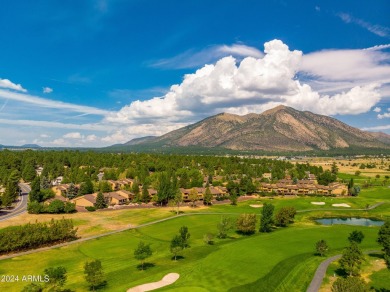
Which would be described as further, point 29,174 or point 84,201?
point 29,174

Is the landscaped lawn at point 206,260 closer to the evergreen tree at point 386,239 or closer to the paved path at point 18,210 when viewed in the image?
the evergreen tree at point 386,239

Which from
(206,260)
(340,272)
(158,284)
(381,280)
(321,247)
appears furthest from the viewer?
(321,247)

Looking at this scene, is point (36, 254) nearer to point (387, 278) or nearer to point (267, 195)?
point (387, 278)

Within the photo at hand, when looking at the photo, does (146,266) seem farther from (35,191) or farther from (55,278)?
(35,191)

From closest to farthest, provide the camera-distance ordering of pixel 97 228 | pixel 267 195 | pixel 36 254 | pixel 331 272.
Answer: pixel 331 272 → pixel 36 254 → pixel 97 228 → pixel 267 195

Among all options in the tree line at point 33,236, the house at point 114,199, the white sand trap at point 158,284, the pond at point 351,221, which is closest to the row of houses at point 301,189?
the pond at point 351,221

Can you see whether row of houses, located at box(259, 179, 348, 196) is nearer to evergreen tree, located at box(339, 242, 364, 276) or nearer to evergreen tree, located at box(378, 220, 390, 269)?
evergreen tree, located at box(378, 220, 390, 269)

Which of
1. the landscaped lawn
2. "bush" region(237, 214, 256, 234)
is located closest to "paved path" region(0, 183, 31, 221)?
the landscaped lawn

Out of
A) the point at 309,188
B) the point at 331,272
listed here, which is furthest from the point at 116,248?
the point at 309,188

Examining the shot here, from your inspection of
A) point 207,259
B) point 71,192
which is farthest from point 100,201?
point 207,259

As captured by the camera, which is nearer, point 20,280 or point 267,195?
point 20,280

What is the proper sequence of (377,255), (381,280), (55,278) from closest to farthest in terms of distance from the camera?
1. (55,278)
2. (381,280)
3. (377,255)
